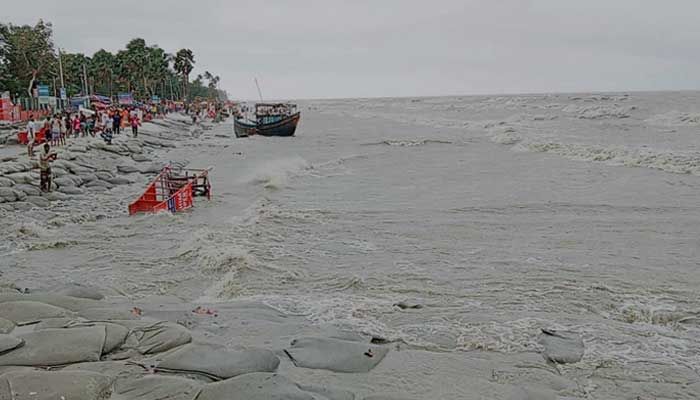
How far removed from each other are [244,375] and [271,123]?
44.5 meters

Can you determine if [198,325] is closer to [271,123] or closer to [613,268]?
[613,268]

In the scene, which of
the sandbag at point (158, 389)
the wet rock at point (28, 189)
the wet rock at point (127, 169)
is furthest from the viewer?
the wet rock at point (127, 169)

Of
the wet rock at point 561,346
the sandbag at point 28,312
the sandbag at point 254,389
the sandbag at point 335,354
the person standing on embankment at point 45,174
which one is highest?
the person standing on embankment at point 45,174

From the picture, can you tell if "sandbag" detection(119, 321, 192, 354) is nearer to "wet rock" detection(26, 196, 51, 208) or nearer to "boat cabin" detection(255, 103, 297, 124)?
"wet rock" detection(26, 196, 51, 208)

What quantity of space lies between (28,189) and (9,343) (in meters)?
13.7

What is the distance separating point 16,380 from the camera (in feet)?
16.4

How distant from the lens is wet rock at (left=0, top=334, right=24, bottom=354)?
18.8 ft

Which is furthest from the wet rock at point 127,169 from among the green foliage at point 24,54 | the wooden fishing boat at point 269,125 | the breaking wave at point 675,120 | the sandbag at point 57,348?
the breaking wave at point 675,120

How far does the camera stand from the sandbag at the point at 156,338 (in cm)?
631

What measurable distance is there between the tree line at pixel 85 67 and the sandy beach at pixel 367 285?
3096 centimetres

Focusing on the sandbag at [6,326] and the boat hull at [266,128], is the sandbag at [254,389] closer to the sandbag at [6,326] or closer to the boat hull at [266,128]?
the sandbag at [6,326]

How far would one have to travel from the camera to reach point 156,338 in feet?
21.3

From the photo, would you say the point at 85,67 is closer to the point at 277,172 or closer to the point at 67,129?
the point at 67,129

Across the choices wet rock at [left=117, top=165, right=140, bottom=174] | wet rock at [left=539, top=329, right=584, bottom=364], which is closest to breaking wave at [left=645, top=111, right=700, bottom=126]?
wet rock at [left=117, top=165, right=140, bottom=174]
